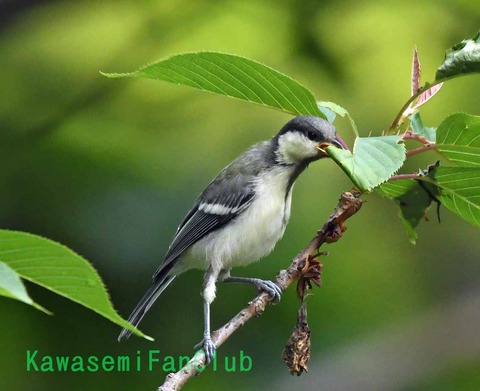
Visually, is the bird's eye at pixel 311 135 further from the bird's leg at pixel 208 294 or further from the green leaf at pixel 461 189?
the green leaf at pixel 461 189

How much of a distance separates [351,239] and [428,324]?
514 millimetres

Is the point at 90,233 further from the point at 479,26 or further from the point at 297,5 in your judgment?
the point at 479,26

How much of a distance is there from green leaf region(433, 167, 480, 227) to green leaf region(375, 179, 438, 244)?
0.10ft

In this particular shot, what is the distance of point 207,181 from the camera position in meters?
3.36

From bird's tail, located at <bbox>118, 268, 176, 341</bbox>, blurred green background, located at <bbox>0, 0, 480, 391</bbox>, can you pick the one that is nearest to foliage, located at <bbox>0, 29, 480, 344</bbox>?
bird's tail, located at <bbox>118, 268, 176, 341</bbox>

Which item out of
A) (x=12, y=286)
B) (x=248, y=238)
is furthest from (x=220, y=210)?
(x=12, y=286)

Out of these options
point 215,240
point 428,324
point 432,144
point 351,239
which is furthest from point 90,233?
point 432,144

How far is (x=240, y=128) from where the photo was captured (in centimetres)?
367

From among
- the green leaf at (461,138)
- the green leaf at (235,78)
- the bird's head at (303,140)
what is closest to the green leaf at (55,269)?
the green leaf at (235,78)

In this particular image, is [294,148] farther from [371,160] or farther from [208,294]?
[371,160]

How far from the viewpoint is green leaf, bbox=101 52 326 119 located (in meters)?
1.40

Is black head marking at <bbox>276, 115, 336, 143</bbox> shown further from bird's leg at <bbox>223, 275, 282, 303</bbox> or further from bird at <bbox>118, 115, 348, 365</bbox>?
bird's leg at <bbox>223, 275, 282, 303</bbox>

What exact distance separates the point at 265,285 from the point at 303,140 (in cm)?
53

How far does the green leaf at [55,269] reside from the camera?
0.94 metres
